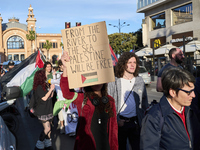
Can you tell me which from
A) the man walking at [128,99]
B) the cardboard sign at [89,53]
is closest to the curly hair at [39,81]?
the man walking at [128,99]

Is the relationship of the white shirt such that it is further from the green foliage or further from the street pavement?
the green foliage

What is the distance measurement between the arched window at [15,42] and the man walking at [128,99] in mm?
90727

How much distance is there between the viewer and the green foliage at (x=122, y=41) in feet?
134

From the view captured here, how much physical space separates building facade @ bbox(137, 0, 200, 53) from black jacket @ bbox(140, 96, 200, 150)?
879 inches

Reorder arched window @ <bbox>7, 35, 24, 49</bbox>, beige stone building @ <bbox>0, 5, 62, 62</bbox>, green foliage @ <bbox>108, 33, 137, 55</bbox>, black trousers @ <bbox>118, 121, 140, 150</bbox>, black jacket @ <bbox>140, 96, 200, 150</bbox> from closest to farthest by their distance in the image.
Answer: black jacket @ <bbox>140, 96, 200, 150</bbox>
black trousers @ <bbox>118, 121, 140, 150</bbox>
green foliage @ <bbox>108, 33, 137, 55</bbox>
beige stone building @ <bbox>0, 5, 62, 62</bbox>
arched window @ <bbox>7, 35, 24, 49</bbox>

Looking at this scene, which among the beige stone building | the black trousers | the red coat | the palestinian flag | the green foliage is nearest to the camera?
the red coat

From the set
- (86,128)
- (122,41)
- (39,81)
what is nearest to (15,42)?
(122,41)

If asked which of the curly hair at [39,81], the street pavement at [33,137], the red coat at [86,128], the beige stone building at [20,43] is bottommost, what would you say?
the street pavement at [33,137]

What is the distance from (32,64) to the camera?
22.7ft

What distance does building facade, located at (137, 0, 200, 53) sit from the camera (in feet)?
84.7

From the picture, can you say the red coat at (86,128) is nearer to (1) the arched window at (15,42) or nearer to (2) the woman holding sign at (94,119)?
(2) the woman holding sign at (94,119)

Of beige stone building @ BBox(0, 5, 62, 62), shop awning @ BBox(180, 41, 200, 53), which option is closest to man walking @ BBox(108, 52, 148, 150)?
shop awning @ BBox(180, 41, 200, 53)

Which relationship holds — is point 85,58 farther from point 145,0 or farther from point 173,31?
point 145,0

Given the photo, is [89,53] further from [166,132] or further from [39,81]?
[39,81]
